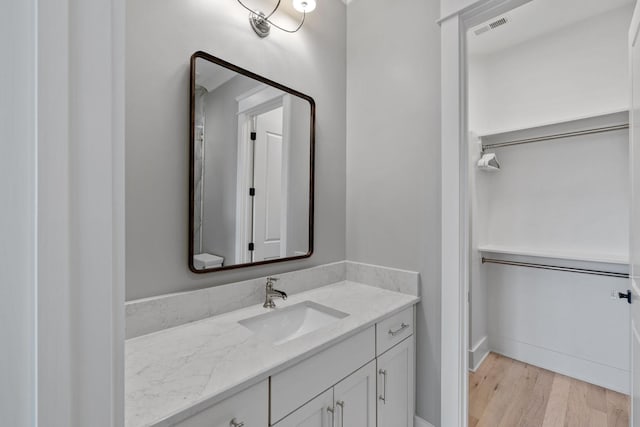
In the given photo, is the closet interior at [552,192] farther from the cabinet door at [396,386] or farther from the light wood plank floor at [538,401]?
the cabinet door at [396,386]

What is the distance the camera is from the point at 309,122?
178 centimetres

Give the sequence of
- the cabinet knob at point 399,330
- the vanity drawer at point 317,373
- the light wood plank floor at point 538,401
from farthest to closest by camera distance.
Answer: the light wood plank floor at point 538,401 → the cabinet knob at point 399,330 → the vanity drawer at point 317,373

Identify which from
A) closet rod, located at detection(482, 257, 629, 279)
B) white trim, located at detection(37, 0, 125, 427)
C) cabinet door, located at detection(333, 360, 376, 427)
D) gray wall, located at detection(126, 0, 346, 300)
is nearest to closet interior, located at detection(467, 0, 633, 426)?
closet rod, located at detection(482, 257, 629, 279)

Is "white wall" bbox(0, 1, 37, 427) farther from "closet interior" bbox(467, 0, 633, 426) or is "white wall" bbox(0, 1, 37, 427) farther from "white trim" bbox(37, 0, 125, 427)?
"closet interior" bbox(467, 0, 633, 426)

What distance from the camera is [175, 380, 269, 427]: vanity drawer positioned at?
0.77 metres

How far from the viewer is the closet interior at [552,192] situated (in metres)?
2.06

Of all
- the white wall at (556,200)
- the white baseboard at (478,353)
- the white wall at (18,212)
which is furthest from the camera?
the white baseboard at (478,353)

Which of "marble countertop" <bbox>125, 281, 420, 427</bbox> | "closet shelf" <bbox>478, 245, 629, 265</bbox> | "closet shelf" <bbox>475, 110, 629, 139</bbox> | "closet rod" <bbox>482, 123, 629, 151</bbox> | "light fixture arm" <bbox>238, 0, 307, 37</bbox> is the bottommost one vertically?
"marble countertop" <bbox>125, 281, 420, 427</bbox>

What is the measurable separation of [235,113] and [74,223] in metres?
1.22

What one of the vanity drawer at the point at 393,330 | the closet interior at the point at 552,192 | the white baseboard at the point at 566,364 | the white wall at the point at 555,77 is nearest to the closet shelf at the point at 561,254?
Answer: the closet interior at the point at 552,192

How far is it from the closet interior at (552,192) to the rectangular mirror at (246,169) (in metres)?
1.41

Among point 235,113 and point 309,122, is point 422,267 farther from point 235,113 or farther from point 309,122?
point 235,113

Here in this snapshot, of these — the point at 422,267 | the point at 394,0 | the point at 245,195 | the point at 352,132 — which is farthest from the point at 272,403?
the point at 394,0

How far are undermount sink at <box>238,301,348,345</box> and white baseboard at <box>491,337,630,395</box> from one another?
1968 millimetres
